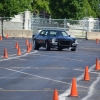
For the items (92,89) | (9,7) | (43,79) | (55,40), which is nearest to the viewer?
(92,89)

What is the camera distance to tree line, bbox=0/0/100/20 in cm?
5978

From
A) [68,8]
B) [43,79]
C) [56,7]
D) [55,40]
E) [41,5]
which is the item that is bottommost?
[43,79]

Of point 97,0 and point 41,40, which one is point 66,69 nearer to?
point 41,40

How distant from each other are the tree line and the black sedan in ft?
80.2

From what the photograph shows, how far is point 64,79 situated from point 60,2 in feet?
173

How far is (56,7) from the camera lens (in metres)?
70.6

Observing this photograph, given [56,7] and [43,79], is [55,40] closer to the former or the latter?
[43,79]

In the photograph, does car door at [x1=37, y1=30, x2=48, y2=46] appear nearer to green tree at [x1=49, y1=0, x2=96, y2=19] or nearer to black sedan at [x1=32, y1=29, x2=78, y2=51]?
black sedan at [x1=32, y1=29, x2=78, y2=51]

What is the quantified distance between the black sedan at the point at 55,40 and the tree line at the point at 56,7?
24.4 meters

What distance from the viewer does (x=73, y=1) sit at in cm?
6988

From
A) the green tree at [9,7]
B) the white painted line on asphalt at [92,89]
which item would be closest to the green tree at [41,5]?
the green tree at [9,7]

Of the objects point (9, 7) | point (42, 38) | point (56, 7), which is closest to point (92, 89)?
point (42, 38)

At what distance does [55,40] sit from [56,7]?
121 ft

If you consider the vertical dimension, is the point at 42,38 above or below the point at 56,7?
below
